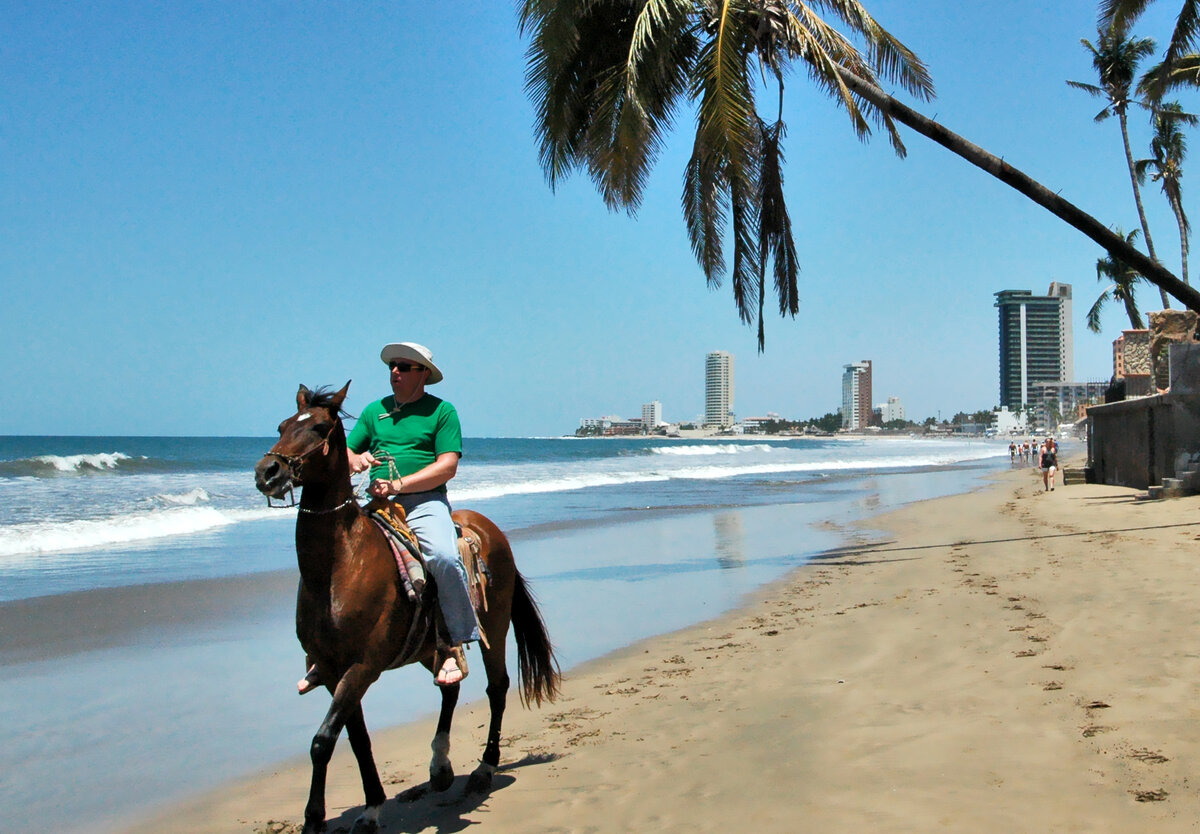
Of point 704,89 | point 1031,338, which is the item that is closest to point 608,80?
point 704,89

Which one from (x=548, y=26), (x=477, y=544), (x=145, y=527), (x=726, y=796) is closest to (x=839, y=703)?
(x=726, y=796)

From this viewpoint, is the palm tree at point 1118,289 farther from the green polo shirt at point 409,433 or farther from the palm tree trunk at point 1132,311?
the green polo shirt at point 409,433

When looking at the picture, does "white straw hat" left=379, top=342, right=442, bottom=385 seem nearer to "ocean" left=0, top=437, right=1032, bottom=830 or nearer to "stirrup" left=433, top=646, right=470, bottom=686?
"stirrup" left=433, top=646, right=470, bottom=686

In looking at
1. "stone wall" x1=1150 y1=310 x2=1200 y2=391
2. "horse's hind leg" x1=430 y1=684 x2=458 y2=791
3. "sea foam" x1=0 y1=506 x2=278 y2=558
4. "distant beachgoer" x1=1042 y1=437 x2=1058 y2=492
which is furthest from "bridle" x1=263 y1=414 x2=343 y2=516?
"distant beachgoer" x1=1042 y1=437 x2=1058 y2=492

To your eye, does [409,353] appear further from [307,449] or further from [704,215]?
[704,215]

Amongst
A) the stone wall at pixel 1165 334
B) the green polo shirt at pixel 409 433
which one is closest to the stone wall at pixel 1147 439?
the stone wall at pixel 1165 334

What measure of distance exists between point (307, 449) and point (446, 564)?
1000 mm

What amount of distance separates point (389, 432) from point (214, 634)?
5.24m

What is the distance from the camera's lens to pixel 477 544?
4.68 metres

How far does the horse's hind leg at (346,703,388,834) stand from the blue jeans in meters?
0.63

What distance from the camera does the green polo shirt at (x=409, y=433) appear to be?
428 cm

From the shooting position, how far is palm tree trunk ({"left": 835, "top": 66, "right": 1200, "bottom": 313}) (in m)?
11.0

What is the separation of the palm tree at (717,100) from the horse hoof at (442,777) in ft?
27.2

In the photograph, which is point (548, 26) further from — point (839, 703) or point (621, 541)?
point (839, 703)
